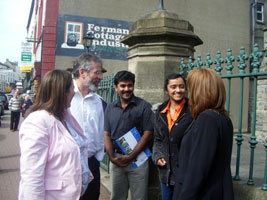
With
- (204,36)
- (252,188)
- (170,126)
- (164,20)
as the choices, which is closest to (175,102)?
(170,126)

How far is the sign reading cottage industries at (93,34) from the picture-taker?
50.0ft

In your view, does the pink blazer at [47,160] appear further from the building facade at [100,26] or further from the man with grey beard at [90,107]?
the building facade at [100,26]

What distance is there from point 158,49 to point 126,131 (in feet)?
4.42

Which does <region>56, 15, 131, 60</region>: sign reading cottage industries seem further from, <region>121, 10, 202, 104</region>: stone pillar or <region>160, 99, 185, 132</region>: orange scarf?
<region>160, 99, 185, 132</region>: orange scarf

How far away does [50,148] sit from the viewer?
1.82 metres

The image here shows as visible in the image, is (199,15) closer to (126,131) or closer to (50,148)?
(126,131)

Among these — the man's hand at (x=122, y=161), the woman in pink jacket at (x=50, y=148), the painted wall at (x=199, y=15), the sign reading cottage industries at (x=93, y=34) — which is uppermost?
the painted wall at (x=199, y=15)

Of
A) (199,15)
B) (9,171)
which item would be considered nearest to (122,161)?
(9,171)

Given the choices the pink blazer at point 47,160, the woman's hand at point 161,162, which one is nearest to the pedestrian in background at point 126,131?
the woman's hand at point 161,162

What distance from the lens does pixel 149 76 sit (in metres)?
3.79

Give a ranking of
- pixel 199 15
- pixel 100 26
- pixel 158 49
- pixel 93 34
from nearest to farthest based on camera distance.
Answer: pixel 158 49 < pixel 93 34 < pixel 100 26 < pixel 199 15

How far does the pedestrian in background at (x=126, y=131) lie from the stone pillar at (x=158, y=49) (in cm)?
65

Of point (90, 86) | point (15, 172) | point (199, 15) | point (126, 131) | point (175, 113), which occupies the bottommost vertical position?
point (15, 172)

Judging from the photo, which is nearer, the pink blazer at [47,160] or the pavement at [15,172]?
the pink blazer at [47,160]
